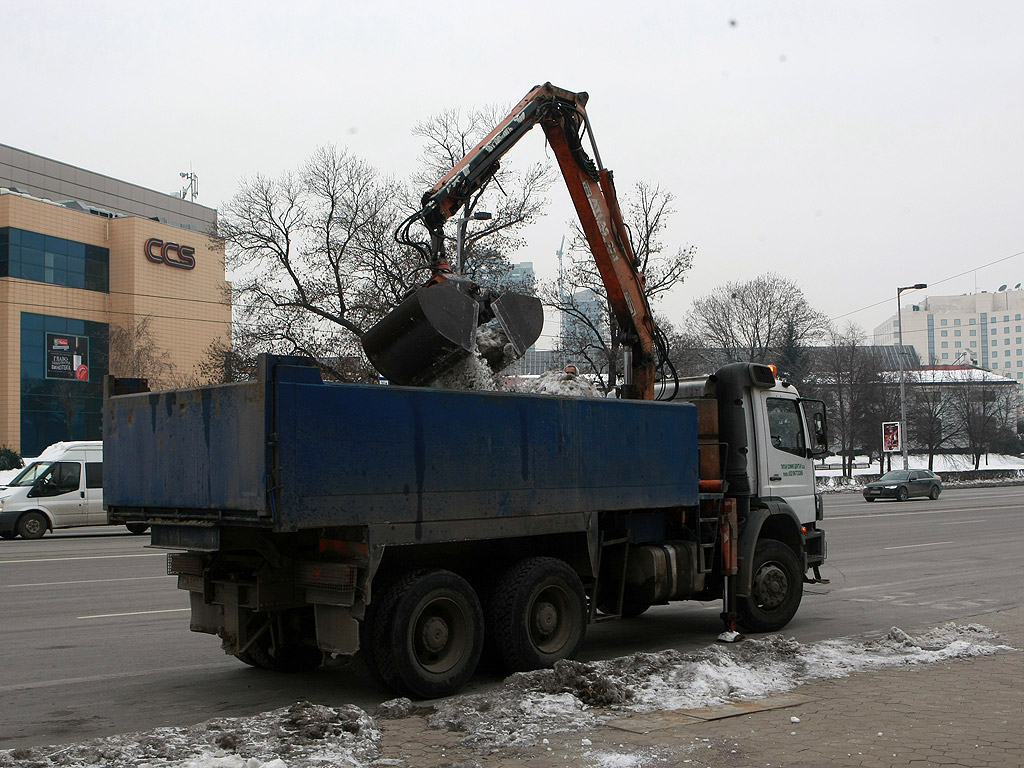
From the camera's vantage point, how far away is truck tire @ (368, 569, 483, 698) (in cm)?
684

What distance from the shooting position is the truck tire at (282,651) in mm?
8023

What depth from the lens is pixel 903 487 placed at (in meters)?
41.9

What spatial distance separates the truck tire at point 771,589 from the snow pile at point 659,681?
1011 millimetres

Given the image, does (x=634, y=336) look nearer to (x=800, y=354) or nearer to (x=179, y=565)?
(x=179, y=565)

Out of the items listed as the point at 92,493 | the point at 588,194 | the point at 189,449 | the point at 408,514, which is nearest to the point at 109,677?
the point at 189,449

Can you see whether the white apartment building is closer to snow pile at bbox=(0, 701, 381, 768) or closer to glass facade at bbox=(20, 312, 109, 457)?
glass facade at bbox=(20, 312, 109, 457)

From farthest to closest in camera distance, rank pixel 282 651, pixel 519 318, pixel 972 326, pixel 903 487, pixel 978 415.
A: 1. pixel 972 326
2. pixel 978 415
3. pixel 903 487
4. pixel 519 318
5. pixel 282 651

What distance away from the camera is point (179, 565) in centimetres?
775

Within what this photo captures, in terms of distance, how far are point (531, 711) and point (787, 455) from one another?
5.36 m

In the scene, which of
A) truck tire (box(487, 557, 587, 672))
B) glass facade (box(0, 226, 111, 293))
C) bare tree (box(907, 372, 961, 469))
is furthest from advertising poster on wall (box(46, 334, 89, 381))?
truck tire (box(487, 557, 587, 672))

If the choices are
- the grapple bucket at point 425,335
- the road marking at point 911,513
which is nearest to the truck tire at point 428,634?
the grapple bucket at point 425,335

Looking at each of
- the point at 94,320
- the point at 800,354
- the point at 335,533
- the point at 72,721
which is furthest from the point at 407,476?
the point at 94,320

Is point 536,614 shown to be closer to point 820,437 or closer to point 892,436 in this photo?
point 820,437

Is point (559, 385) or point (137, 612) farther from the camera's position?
point (137, 612)
